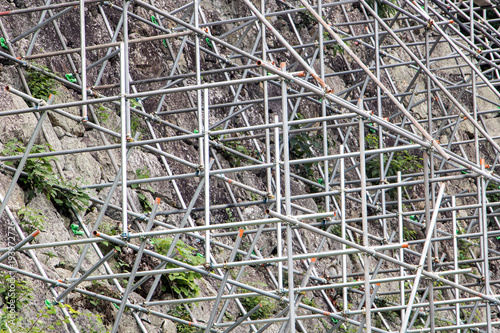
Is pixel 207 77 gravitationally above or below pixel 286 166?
below

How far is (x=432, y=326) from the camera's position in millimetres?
7359

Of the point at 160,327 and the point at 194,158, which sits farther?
the point at 194,158

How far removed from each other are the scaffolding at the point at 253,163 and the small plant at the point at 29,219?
87 millimetres

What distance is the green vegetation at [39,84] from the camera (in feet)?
29.9

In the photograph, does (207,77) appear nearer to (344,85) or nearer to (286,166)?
(344,85)

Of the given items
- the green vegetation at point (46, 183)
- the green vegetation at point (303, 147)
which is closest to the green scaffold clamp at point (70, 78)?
the green vegetation at point (46, 183)

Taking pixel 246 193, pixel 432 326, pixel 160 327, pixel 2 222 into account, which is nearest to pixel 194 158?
pixel 246 193

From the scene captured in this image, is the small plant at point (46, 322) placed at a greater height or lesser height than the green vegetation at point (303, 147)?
greater

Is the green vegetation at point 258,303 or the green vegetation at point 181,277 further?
the green vegetation at point 258,303

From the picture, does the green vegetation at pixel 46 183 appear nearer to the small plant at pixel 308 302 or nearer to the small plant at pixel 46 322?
the small plant at pixel 46 322

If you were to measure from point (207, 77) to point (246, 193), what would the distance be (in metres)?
1.78

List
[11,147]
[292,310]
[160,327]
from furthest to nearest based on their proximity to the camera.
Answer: [160,327]
[11,147]
[292,310]

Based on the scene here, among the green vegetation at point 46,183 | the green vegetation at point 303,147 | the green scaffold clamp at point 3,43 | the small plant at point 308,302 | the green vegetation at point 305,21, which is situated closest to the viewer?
the green vegetation at point 46,183

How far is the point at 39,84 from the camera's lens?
918 cm
